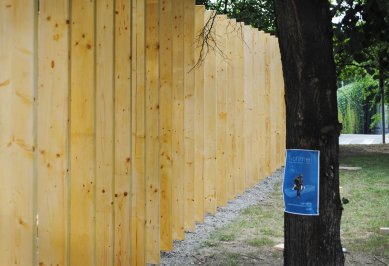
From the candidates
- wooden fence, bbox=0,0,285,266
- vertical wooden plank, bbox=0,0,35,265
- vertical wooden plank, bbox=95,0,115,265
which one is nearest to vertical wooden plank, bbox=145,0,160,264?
wooden fence, bbox=0,0,285,266

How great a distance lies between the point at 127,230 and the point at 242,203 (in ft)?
13.1

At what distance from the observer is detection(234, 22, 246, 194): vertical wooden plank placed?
8549mm

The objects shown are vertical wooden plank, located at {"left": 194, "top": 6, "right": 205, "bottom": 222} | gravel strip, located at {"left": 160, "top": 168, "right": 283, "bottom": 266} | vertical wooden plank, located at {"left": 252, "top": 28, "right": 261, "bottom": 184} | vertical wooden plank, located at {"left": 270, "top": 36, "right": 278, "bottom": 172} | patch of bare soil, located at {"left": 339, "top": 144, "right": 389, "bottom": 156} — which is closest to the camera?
gravel strip, located at {"left": 160, "top": 168, "right": 283, "bottom": 266}

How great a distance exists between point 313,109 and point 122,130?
1559 millimetres

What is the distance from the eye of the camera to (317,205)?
11.1 ft

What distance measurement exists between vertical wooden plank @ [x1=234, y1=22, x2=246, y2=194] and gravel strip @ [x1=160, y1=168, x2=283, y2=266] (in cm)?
32

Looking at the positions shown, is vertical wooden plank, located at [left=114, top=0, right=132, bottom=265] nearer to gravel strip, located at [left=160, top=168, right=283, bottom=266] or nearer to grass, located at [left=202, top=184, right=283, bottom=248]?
gravel strip, located at [left=160, top=168, right=283, bottom=266]

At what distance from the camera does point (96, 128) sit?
157 inches

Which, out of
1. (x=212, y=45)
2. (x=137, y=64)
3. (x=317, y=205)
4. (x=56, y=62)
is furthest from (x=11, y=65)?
(x=212, y=45)

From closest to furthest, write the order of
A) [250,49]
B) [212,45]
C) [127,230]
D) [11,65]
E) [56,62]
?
[11,65], [56,62], [127,230], [212,45], [250,49]

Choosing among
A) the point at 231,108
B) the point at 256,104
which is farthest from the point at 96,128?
the point at 256,104

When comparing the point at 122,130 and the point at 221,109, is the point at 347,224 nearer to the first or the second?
the point at 221,109

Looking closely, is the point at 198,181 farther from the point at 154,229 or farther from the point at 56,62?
the point at 56,62

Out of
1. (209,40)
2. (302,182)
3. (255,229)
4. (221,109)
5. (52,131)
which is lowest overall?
(255,229)
